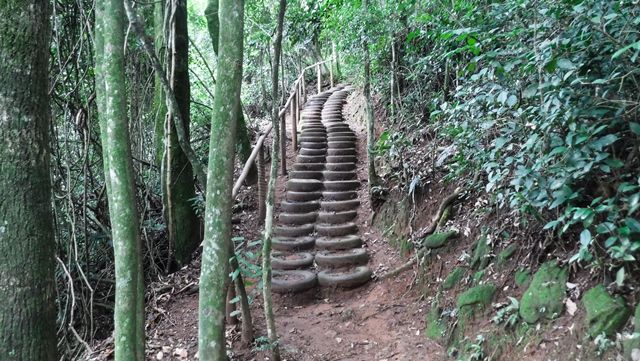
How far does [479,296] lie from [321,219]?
3.42m

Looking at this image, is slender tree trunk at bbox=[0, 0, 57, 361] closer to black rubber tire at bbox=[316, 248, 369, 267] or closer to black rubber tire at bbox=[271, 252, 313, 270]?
black rubber tire at bbox=[271, 252, 313, 270]

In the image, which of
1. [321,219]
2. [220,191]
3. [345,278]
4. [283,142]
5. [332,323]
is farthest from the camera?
[283,142]

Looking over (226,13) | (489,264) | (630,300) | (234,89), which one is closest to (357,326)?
(489,264)

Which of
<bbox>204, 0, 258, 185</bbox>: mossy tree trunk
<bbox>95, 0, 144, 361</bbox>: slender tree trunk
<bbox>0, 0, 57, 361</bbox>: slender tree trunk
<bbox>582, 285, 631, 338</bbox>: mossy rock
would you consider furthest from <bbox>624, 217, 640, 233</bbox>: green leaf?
<bbox>204, 0, 258, 185</bbox>: mossy tree trunk

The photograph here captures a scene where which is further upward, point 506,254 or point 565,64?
point 565,64

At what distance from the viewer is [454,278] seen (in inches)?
168

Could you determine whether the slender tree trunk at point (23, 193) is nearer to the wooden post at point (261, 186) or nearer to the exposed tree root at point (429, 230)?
the exposed tree root at point (429, 230)

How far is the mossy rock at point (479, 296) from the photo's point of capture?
3602 mm

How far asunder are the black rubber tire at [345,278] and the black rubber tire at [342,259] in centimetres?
22

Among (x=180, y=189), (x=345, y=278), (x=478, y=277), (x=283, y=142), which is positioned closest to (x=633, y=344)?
(x=478, y=277)

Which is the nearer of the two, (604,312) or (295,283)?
(604,312)

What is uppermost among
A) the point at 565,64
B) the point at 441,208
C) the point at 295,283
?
the point at 565,64

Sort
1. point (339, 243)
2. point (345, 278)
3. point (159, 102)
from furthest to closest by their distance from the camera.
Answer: point (159, 102) < point (339, 243) < point (345, 278)

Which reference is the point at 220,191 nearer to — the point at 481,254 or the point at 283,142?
the point at 481,254
